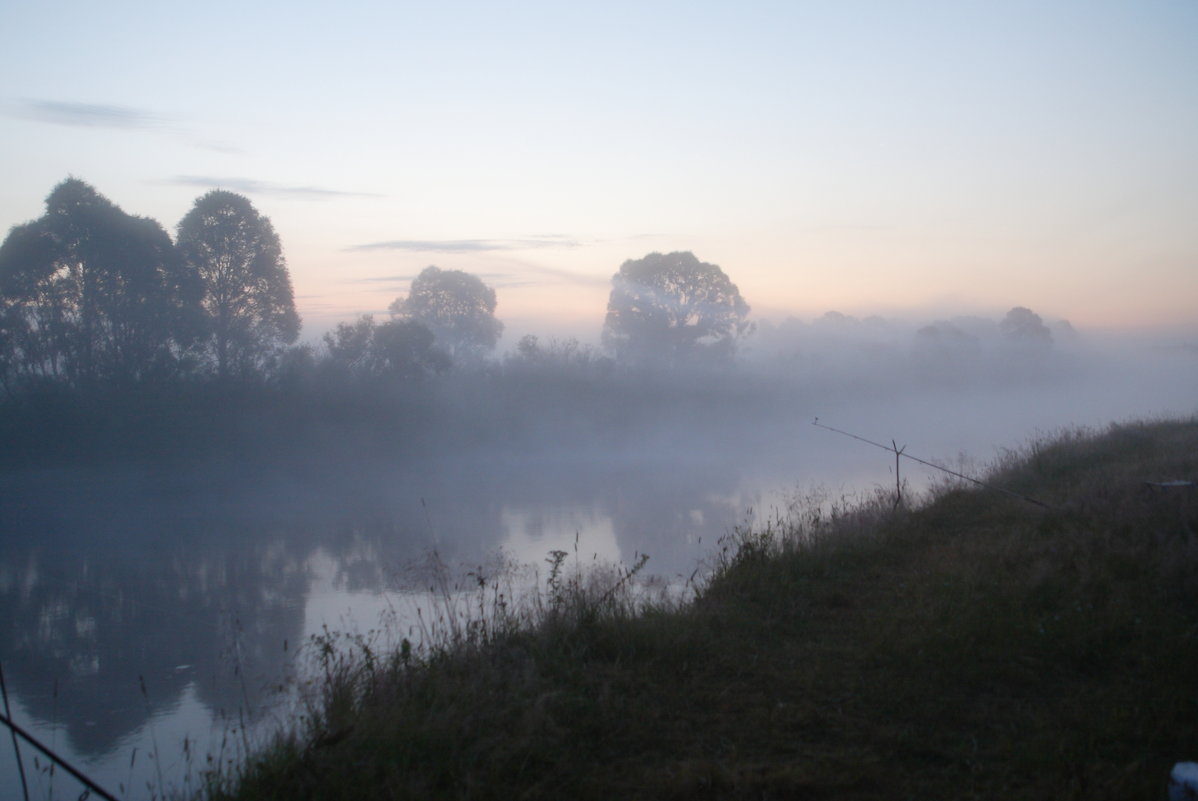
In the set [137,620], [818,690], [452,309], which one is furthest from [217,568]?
[452,309]

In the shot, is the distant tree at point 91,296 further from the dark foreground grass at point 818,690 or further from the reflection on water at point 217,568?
the dark foreground grass at point 818,690

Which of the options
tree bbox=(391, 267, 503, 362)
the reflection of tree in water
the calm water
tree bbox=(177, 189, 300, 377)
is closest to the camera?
the calm water

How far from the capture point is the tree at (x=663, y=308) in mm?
37750

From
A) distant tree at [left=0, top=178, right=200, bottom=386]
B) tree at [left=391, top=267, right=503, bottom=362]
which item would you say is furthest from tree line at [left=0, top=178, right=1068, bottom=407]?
tree at [left=391, top=267, right=503, bottom=362]

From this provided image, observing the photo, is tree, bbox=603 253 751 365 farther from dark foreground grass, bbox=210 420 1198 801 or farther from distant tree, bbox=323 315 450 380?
dark foreground grass, bbox=210 420 1198 801

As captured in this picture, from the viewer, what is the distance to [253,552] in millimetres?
14430

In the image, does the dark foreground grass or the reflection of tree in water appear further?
the reflection of tree in water

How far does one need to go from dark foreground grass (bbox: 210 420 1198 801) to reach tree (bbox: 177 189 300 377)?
2272 centimetres

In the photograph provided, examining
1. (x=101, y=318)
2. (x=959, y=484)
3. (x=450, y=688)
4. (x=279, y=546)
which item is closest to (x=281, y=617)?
(x=279, y=546)

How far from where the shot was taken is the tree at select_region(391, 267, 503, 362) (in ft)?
118

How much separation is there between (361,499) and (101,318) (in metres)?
9.60

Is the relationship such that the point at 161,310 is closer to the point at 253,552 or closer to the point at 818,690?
the point at 253,552

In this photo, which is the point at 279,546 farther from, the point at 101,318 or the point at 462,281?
the point at 462,281

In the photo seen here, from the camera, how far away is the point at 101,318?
22969mm
